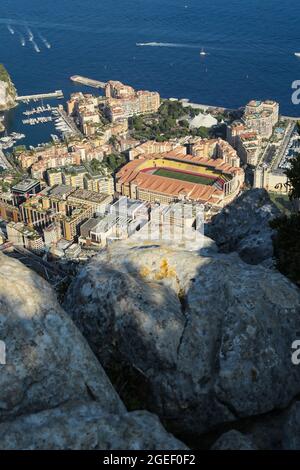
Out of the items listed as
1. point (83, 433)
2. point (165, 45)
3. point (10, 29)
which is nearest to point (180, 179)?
point (165, 45)

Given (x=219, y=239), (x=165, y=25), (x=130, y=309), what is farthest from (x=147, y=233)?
(x=165, y=25)

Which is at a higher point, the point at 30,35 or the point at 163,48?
the point at 30,35

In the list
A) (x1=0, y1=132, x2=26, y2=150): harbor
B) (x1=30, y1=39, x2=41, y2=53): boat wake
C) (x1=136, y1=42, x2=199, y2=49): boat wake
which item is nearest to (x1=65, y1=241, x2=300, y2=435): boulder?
(x1=0, y1=132, x2=26, y2=150): harbor

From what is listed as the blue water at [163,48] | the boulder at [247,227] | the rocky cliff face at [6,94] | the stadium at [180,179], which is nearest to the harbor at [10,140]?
the blue water at [163,48]

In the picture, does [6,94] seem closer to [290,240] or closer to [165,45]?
[165,45]

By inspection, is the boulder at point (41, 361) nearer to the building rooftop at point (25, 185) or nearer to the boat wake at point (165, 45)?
the building rooftop at point (25, 185)

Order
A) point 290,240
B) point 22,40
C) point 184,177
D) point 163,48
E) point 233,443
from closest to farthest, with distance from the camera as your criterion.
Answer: point 233,443 < point 290,240 < point 184,177 < point 163,48 < point 22,40

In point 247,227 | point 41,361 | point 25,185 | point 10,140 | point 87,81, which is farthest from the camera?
point 87,81
